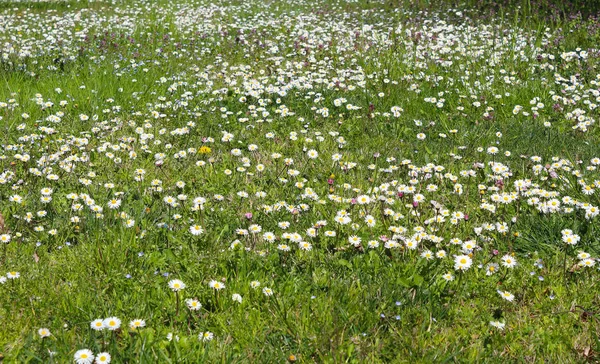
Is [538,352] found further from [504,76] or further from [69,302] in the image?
[504,76]

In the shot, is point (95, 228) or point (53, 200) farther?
point (53, 200)

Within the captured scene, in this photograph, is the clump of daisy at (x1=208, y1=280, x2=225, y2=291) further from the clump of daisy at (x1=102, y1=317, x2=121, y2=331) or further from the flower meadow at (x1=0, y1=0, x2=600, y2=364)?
the clump of daisy at (x1=102, y1=317, x2=121, y2=331)

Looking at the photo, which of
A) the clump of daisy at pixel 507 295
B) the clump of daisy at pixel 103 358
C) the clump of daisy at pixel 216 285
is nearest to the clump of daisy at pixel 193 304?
the clump of daisy at pixel 216 285

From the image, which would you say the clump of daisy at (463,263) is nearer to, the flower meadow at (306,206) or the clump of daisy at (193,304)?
the flower meadow at (306,206)

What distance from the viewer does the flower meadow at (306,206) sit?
9.70ft

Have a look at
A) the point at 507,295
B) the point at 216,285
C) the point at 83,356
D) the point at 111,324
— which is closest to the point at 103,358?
the point at 83,356

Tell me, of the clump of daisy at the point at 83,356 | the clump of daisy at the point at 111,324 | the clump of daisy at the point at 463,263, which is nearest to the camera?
the clump of daisy at the point at 83,356

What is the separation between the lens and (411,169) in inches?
195

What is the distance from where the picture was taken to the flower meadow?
2.96 m

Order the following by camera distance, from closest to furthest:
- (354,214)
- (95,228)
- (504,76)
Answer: (95,228) → (354,214) → (504,76)

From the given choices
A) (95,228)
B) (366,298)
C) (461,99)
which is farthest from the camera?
(461,99)

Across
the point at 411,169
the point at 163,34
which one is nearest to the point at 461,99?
the point at 411,169

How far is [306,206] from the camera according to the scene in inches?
161

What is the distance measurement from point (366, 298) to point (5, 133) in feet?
14.9
